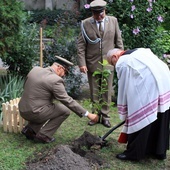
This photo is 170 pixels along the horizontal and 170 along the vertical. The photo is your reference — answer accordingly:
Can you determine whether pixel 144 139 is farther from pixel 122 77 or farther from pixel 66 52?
pixel 66 52

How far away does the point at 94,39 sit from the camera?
19.0 ft

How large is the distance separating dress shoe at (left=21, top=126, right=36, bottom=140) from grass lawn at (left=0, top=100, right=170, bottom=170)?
0.07m

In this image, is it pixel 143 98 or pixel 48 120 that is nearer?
pixel 143 98

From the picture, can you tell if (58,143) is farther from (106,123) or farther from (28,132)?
(106,123)

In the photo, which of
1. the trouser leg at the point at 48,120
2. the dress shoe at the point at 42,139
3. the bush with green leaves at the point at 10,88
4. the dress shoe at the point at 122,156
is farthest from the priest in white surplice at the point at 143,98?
the bush with green leaves at the point at 10,88

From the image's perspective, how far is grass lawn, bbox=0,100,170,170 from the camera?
4480mm

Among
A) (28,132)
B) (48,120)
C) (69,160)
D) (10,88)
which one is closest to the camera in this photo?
(69,160)

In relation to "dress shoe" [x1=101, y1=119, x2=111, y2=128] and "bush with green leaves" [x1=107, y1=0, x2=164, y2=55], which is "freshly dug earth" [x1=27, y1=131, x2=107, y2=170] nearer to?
"dress shoe" [x1=101, y1=119, x2=111, y2=128]

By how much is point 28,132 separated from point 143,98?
5.88ft

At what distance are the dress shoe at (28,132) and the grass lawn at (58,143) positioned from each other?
7 centimetres

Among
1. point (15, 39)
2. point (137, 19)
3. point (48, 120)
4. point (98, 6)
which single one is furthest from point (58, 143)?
point (137, 19)

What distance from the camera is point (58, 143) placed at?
5125 mm

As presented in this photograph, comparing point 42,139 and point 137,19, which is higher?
point 137,19

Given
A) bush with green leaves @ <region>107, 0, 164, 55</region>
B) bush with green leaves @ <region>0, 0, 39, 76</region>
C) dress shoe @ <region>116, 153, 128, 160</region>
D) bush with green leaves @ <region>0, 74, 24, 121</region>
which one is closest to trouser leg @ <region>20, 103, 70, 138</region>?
dress shoe @ <region>116, 153, 128, 160</region>
